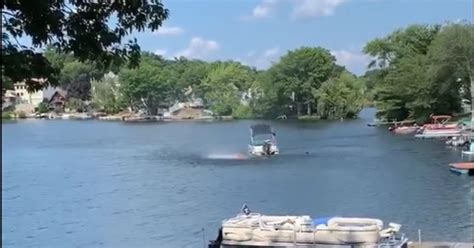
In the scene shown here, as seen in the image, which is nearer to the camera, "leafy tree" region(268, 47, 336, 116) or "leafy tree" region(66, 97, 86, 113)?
"leafy tree" region(268, 47, 336, 116)

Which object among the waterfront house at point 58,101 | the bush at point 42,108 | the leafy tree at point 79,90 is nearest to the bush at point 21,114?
the bush at point 42,108

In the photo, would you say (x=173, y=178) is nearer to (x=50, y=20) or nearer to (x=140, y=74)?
(x=50, y=20)

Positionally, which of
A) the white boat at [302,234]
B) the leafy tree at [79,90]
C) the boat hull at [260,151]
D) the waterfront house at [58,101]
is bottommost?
the boat hull at [260,151]

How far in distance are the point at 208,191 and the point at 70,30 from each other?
2966 cm

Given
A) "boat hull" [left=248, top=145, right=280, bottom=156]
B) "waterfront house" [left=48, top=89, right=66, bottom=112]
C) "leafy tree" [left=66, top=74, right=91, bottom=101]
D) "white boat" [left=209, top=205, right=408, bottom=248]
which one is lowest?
"boat hull" [left=248, top=145, right=280, bottom=156]

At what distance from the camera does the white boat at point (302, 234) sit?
52.6ft

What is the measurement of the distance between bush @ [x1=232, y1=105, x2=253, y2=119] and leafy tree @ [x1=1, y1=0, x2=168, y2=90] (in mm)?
129294

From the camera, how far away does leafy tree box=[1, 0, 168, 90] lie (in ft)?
17.8

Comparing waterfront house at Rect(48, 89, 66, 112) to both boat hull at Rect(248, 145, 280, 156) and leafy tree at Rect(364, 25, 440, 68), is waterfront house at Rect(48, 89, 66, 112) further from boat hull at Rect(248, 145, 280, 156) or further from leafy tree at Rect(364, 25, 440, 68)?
boat hull at Rect(248, 145, 280, 156)

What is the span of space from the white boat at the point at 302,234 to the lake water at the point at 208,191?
5.65m

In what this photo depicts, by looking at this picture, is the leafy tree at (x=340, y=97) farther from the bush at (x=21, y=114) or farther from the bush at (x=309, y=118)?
the bush at (x=21, y=114)

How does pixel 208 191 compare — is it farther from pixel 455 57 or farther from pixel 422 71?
pixel 422 71

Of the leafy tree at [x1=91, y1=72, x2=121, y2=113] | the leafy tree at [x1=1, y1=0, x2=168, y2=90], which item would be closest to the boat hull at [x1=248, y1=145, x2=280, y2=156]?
the leafy tree at [x1=1, y1=0, x2=168, y2=90]

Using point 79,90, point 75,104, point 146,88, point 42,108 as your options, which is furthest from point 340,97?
point 42,108
